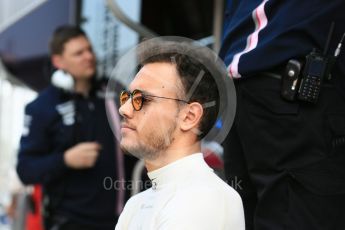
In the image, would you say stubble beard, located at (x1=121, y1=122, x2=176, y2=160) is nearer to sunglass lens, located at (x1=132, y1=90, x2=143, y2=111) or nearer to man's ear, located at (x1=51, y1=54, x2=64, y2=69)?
sunglass lens, located at (x1=132, y1=90, x2=143, y2=111)

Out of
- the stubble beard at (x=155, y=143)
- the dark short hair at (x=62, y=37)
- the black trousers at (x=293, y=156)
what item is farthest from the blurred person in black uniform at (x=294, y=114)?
the dark short hair at (x=62, y=37)

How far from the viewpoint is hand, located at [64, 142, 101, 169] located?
10.9 ft

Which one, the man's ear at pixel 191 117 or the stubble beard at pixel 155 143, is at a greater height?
the man's ear at pixel 191 117

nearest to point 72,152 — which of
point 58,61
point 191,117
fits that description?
point 58,61

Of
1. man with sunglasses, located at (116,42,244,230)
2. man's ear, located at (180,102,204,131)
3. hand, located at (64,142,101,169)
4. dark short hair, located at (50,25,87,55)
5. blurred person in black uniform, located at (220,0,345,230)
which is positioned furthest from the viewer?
dark short hair, located at (50,25,87,55)

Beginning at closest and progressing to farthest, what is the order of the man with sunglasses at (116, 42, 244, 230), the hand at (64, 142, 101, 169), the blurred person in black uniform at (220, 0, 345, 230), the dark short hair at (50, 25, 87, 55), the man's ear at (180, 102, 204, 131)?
the man with sunglasses at (116, 42, 244, 230) → the man's ear at (180, 102, 204, 131) → the blurred person in black uniform at (220, 0, 345, 230) → the hand at (64, 142, 101, 169) → the dark short hair at (50, 25, 87, 55)

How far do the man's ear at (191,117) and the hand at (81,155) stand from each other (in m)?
1.64

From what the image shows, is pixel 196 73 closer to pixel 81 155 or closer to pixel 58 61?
pixel 81 155

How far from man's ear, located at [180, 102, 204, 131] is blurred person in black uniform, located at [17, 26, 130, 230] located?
1.61 meters

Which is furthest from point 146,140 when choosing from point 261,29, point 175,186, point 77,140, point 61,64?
point 61,64

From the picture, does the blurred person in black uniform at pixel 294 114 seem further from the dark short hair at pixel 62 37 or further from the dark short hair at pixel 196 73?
the dark short hair at pixel 62 37

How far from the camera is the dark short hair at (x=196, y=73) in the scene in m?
1.76

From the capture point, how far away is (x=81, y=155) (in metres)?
3.31

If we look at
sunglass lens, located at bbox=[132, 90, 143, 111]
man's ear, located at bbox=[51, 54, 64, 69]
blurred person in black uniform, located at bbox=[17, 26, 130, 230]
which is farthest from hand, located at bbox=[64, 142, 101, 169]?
sunglass lens, located at bbox=[132, 90, 143, 111]
